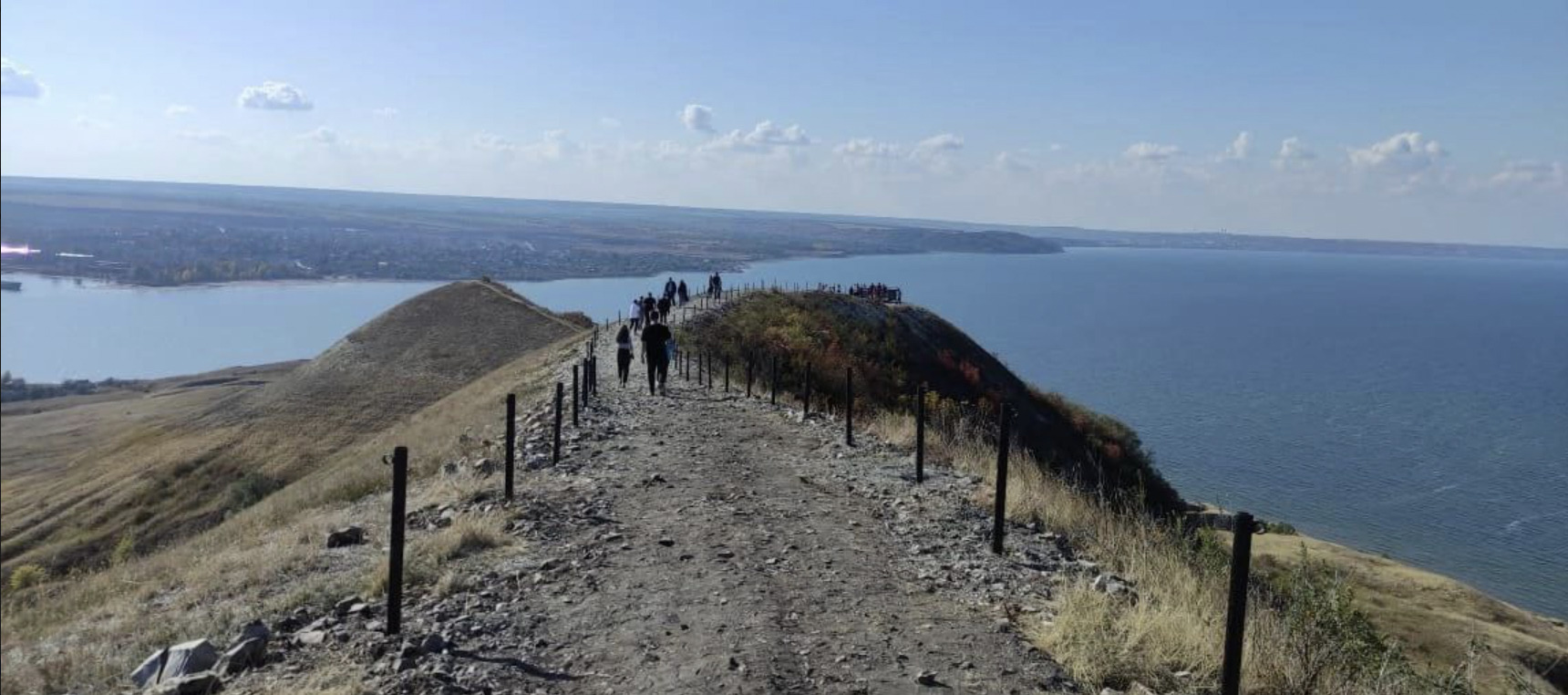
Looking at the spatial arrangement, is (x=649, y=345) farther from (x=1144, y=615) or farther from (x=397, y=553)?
(x=1144, y=615)

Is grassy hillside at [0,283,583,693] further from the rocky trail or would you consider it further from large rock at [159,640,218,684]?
the rocky trail

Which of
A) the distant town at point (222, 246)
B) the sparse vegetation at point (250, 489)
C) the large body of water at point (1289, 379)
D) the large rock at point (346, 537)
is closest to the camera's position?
the distant town at point (222, 246)

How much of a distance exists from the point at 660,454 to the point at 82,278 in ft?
27.4

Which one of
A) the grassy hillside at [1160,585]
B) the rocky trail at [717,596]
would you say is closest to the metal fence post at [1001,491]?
the rocky trail at [717,596]

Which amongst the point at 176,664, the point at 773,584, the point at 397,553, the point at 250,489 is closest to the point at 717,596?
the point at 773,584

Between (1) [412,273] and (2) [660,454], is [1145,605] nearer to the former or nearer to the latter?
(2) [660,454]

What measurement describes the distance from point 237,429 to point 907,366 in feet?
86.5

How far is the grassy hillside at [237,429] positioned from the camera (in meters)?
27.4

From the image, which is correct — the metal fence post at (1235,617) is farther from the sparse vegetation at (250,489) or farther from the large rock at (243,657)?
the sparse vegetation at (250,489)

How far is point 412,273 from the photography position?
13138cm

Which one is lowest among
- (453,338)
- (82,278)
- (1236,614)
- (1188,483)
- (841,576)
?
(1188,483)

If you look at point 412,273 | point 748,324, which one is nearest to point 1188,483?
point 748,324

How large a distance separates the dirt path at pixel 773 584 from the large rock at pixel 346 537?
2.38m

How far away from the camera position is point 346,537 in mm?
10641
